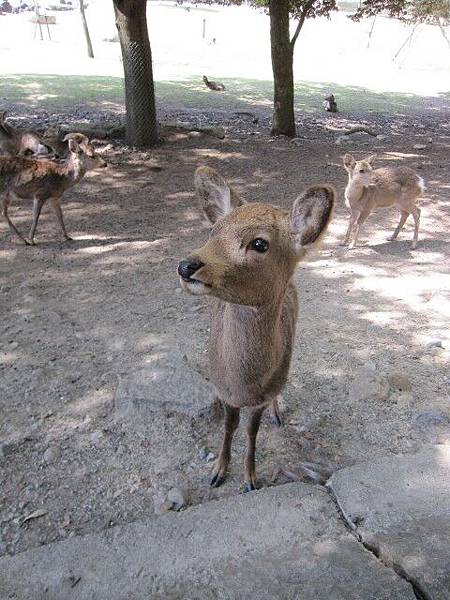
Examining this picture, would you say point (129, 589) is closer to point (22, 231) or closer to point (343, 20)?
point (22, 231)

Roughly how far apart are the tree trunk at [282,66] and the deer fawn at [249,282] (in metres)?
8.41

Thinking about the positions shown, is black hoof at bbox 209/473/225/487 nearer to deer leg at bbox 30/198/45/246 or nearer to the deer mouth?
the deer mouth

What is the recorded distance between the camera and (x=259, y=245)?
206cm

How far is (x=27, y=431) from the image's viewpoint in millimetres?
3289

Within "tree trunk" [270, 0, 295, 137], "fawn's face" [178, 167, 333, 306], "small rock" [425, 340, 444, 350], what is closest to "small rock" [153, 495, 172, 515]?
"fawn's face" [178, 167, 333, 306]

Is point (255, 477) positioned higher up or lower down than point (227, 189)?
lower down

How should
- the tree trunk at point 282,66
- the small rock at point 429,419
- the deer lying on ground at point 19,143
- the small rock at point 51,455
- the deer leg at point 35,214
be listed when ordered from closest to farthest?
1. the small rock at point 51,455
2. the small rock at point 429,419
3. the deer leg at point 35,214
4. the deer lying on ground at point 19,143
5. the tree trunk at point 282,66

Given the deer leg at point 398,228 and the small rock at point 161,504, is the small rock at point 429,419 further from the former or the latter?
the deer leg at point 398,228

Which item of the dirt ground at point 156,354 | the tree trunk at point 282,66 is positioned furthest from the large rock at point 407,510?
the tree trunk at point 282,66

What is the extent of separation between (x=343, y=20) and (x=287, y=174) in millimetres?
38302

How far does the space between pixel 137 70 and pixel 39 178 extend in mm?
3839

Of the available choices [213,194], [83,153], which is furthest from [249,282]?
[83,153]

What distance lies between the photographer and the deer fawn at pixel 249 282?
2010 millimetres

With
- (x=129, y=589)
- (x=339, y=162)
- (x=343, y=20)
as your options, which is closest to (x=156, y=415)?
(x=129, y=589)
